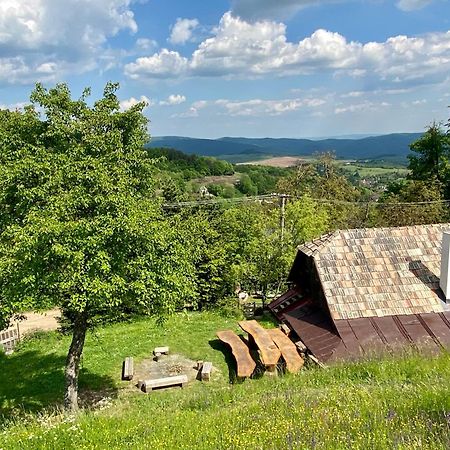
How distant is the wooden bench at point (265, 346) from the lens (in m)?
14.6

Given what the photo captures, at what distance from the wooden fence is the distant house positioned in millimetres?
11328

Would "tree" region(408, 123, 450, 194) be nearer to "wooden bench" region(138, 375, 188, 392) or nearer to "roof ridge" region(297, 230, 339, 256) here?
"roof ridge" region(297, 230, 339, 256)

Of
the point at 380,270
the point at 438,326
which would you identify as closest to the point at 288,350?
the point at 380,270

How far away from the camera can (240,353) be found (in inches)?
619

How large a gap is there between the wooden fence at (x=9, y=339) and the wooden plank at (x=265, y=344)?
9775mm

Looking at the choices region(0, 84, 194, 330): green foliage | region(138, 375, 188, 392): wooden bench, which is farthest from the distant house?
region(0, 84, 194, 330): green foliage

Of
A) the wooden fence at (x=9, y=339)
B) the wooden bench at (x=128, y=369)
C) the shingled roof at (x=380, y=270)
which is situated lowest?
the wooden fence at (x=9, y=339)

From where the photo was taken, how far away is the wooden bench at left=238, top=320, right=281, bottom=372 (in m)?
14.6

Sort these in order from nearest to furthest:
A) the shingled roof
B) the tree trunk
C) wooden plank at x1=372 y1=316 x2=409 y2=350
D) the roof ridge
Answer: the tree trunk, wooden plank at x1=372 y1=316 x2=409 y2=350, the shingled roof, the roof ridge

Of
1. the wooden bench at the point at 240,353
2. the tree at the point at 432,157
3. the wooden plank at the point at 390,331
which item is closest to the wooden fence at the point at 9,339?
the wooden bench at the point at 240,353

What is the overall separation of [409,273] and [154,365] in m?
9.67

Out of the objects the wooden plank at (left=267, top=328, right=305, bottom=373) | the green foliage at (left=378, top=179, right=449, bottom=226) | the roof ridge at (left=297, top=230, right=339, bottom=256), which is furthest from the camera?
the green foliage at (left=378, top=179, right=449, bottom=226)

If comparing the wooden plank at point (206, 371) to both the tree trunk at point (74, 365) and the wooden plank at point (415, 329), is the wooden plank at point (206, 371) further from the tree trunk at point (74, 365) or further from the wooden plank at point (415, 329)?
the wooden plank at point (415, 329)

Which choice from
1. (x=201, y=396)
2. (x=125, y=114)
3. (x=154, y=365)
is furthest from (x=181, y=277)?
(x=154, y=365)
